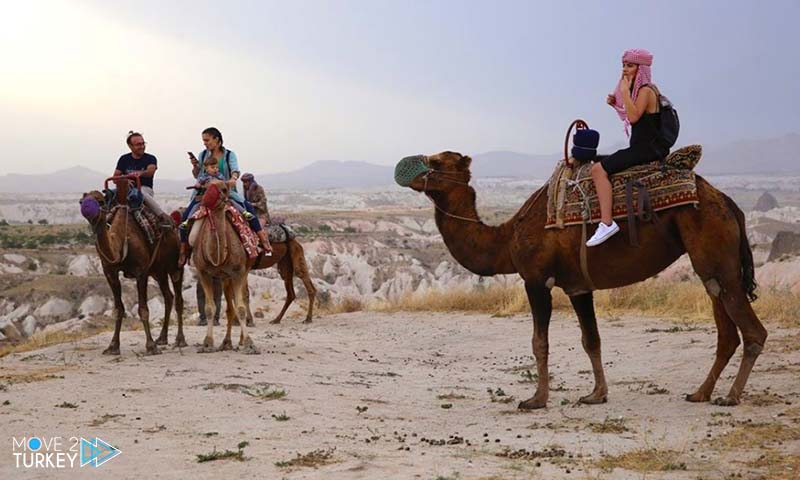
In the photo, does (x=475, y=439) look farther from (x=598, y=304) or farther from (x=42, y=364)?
(x=598, y=304)

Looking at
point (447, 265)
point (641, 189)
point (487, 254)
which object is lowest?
point (447, 265)

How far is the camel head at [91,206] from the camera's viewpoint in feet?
42.2

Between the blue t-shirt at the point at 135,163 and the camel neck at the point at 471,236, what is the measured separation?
574cm

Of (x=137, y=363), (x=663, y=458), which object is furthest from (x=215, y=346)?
(x=663, y=458)

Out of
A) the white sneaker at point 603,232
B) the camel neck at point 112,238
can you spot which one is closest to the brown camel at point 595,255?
the white sneaker at point 603,232

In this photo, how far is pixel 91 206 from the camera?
1291 centimetres

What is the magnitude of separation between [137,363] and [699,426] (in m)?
7.26

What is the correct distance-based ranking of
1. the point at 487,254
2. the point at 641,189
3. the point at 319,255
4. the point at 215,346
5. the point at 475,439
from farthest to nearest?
1. the point at 319,255
2. the point at 215,346
3. the point at 487,254
4. the point at 641,189
5. the point at 475,439

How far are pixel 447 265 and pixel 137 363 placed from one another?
37.5 meters

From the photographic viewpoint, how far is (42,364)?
12.8 m

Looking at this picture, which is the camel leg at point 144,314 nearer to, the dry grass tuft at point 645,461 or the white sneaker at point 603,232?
the white sneaker at point 603,232

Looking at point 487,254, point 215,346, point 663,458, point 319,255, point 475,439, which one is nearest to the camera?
point 663,458

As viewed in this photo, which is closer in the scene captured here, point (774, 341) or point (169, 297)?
point (774, 341)

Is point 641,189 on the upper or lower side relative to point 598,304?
upper
